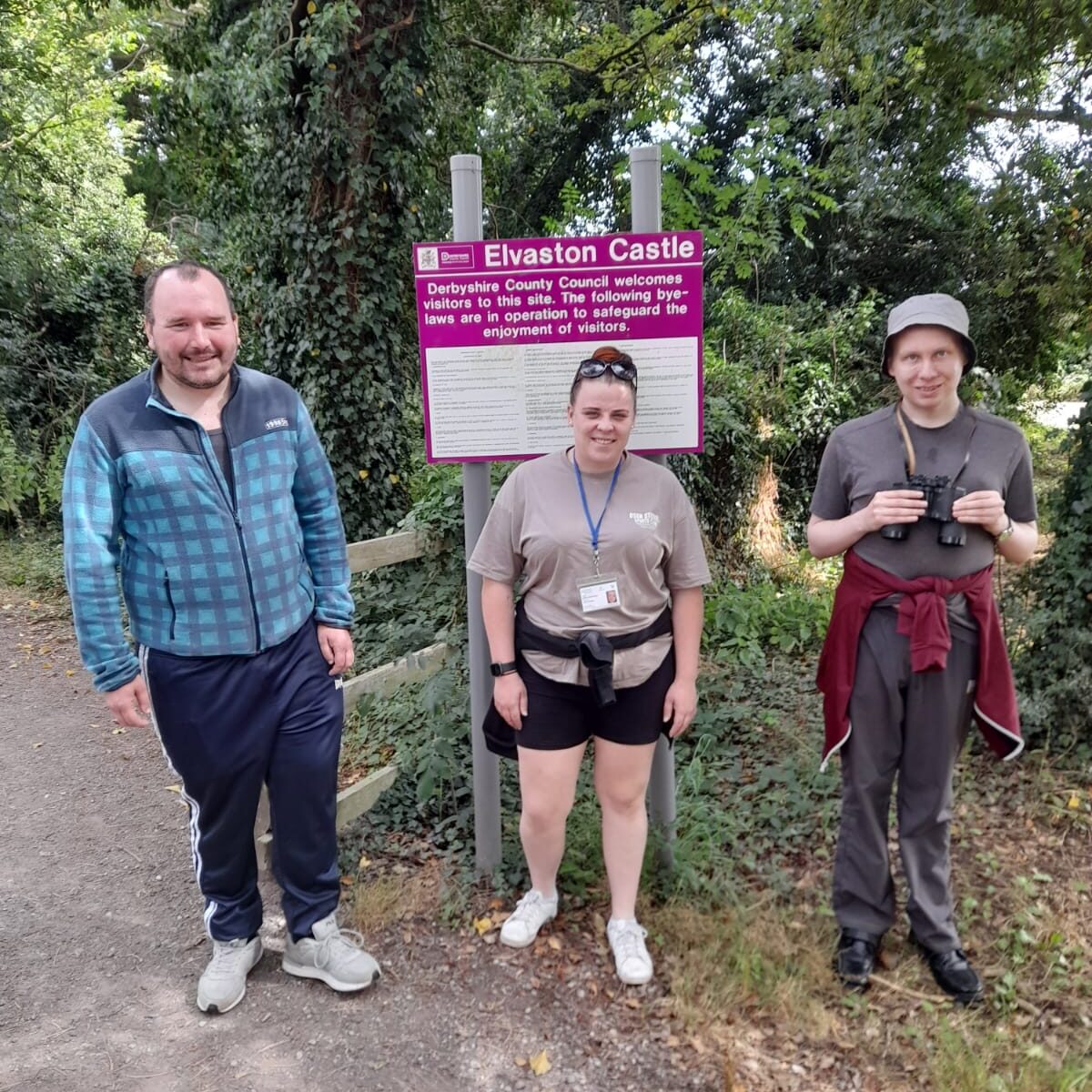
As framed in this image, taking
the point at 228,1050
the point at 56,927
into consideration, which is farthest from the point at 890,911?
the point at 56,927

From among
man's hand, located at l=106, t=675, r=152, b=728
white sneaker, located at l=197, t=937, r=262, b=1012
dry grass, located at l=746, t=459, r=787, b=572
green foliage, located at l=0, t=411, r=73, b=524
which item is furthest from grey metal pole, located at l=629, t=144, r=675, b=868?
green foliage, located at l=0, t=411, r=73, b=524

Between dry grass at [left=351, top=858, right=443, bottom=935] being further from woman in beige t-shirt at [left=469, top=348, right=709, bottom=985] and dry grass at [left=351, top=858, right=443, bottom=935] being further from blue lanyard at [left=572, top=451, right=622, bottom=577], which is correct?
blue lanyard at [left=572, top=451, right=622, bottom=577]

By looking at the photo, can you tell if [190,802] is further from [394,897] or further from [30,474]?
[30,474]

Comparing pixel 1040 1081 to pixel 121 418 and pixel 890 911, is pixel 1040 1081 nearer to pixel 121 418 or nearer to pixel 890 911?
pixel 890 911

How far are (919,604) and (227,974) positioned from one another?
8.16 ft

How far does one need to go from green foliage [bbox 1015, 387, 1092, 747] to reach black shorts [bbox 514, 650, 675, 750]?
7.90 feet

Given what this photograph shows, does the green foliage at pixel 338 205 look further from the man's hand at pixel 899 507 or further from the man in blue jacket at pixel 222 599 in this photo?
the man's hand at pixel 899 507

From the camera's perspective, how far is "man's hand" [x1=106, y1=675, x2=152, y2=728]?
8.10 ft

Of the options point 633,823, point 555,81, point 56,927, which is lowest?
point 56,927

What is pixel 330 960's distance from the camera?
288 centimetres

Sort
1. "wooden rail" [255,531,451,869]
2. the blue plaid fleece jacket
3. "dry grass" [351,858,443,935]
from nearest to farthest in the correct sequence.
→ the blue plaid fleece jacket → "dry grass" [351,858,443,935] → "wooden rail" [255,531,451,869]

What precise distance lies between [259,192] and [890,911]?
597 centimetres

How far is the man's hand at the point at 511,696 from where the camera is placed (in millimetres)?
2758

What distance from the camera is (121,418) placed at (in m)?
2.42
